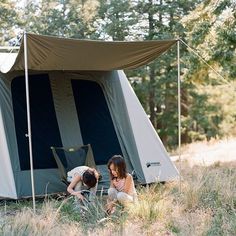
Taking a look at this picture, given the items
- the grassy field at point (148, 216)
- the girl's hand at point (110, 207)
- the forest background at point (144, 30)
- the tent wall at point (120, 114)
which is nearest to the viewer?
the grassy field at point (148, 216)

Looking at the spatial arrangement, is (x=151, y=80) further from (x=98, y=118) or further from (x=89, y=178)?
(x=89, y=178)

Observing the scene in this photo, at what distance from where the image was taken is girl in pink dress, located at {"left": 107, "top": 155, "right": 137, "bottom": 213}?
4469 millimetres

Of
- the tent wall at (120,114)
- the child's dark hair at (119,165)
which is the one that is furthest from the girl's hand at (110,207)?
the tent wall at (120,114)

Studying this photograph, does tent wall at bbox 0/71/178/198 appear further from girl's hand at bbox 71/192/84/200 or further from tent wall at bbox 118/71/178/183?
girl's hand at bbox 71/192/84/200

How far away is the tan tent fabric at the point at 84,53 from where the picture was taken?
436 centimetres

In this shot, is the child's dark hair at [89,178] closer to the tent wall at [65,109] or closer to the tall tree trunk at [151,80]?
the tent wall at [65,109]

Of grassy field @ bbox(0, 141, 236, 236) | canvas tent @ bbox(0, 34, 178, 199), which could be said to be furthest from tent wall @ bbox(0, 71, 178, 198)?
grassy field @ bbox(0, 141, 236, 236)

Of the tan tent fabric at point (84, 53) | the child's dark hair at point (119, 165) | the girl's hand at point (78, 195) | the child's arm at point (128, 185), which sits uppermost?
the tan tent fabric at point (84, 53)

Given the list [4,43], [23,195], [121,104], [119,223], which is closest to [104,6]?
[4,43]

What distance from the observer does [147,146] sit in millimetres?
6066

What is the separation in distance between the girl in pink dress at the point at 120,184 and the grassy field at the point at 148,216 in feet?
0.36

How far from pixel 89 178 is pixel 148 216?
78 cm

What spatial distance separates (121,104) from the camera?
6.17m

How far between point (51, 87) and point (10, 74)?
570 mm
